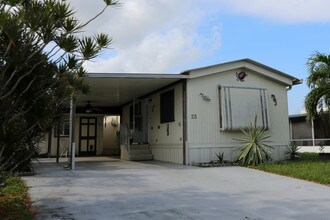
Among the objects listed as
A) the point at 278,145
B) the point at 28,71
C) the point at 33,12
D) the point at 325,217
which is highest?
the point at 33,12

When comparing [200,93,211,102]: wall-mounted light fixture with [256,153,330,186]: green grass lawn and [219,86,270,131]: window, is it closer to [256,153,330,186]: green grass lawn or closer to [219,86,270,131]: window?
[219,86,270,131]: window

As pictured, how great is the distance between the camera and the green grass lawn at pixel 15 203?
6140mm

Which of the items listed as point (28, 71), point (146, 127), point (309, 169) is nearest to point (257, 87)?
point (309, 169)

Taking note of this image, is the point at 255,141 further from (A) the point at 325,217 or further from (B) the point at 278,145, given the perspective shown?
(A) the point at 325,217

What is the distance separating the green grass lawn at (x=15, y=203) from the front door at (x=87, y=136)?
1513 centimetres

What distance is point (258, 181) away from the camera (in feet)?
32.8

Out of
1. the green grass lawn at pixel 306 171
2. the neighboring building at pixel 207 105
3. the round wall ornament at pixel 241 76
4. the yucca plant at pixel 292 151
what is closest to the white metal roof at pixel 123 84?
the neighboring building at pixel 207 105

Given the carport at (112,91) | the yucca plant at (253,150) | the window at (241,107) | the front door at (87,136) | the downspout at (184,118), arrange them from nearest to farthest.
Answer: the yucca plant at (253,150), the carport at (112,91), the downspout at (184,118), the window at (241,107), the front door at (87,136)

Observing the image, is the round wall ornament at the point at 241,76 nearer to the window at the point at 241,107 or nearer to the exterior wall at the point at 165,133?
the window at the point at 241,107

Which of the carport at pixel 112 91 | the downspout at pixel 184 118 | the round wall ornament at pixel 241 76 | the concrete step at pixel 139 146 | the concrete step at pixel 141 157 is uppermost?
the round wall ornament at pixel 241 76

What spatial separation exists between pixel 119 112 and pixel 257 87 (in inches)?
432

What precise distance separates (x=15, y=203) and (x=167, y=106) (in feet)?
32.3

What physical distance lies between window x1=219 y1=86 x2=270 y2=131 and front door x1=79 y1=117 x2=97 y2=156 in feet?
38.9

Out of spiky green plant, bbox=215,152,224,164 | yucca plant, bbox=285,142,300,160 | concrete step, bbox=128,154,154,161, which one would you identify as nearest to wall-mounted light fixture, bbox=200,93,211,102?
spiky green plant, bbox=215,152,224,164
